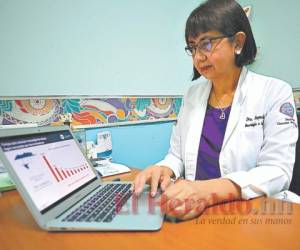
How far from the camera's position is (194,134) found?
3.17ft

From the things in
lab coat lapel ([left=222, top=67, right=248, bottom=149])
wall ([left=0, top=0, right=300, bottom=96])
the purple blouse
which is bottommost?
the purple blouse

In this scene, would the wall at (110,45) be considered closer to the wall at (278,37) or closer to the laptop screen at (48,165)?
the wall at (278,37)

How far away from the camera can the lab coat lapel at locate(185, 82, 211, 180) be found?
94 cm

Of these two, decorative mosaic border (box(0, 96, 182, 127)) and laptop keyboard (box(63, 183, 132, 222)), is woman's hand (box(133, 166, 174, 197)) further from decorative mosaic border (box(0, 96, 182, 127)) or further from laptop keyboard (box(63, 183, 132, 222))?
decorative mosaic border (box(0, 96, 182, 127))

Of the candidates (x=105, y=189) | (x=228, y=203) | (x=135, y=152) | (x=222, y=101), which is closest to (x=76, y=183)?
(x=105, y=189)

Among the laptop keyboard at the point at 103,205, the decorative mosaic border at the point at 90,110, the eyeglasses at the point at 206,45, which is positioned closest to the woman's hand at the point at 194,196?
the laptop keyboard at the point at 103,205

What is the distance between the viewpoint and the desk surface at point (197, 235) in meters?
0.45

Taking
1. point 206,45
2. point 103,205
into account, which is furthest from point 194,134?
point 103,205

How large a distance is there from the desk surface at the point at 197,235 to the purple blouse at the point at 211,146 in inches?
12.7

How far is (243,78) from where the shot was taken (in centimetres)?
94

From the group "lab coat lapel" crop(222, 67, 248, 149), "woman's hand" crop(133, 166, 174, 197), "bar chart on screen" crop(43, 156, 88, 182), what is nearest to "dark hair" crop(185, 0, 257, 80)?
"lab coat lapel" crop(222, 67, 248, 149)

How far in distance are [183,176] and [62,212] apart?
54 centimetres

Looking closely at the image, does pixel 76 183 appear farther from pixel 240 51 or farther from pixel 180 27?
pixel 180 27

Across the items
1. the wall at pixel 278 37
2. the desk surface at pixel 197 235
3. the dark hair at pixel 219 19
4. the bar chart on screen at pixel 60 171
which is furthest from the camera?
the wall at pixel 278 37
